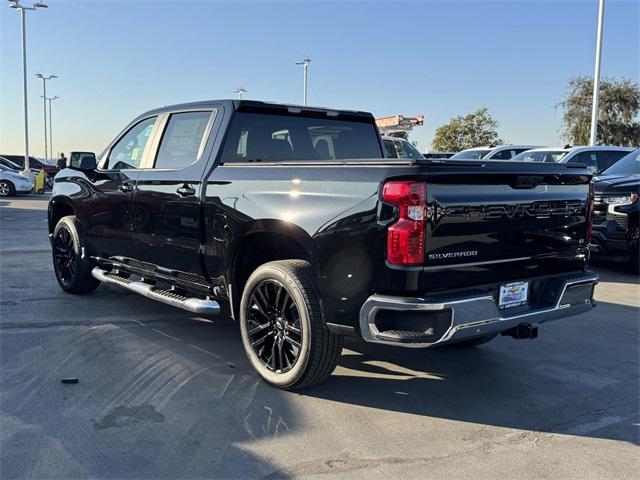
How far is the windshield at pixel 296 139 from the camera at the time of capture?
4586mm

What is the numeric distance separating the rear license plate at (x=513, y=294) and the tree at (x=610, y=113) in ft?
134

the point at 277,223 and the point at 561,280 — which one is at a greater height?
the point at 277,223

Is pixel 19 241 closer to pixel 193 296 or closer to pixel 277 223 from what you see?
pixel 193 296

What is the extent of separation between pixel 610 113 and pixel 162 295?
42945 mm

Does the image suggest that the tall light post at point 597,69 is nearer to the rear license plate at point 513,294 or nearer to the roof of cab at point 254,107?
the roof of cab at point 254,107

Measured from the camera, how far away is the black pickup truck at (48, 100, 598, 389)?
3.16 m

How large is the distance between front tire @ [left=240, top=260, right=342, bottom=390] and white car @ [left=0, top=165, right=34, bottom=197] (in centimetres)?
2273

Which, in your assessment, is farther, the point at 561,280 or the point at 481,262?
the point at 561,280

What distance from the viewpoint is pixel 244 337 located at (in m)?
4.18

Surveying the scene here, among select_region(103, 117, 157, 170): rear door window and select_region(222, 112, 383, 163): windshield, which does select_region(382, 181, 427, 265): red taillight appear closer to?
select_region(222, 112, 383, 163): windshield

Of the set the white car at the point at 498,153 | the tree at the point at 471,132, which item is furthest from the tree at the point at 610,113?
the white car at the point at 498,153

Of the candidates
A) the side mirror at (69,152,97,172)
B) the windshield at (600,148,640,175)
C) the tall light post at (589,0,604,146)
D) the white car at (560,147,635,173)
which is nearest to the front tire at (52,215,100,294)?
the side mirror at (69,152,97,172)

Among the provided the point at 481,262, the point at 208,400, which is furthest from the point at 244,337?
the point at 481,262

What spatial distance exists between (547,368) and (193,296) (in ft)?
9.26
